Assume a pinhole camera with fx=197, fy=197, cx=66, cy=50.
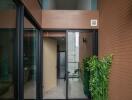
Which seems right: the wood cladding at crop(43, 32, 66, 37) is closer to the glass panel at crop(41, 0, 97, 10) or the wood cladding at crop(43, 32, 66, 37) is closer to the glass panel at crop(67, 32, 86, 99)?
the glass panel at crop(67, 32, 86, 99)

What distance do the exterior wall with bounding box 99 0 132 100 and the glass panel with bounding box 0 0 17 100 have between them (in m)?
2.01

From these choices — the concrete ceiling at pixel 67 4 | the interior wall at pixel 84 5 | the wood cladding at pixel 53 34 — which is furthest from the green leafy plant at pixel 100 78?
the concrete ceiling at pixel 67 4

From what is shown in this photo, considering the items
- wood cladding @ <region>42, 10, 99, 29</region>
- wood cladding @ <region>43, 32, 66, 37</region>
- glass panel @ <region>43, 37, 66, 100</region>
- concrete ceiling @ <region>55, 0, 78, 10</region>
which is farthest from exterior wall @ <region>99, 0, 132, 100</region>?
glass panel @ <region>43, 37, 66, 100</region>

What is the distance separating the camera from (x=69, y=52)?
6.47 metres

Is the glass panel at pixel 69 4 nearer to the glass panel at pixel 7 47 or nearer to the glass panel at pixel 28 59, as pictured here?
the glass panel at pixel 28 59

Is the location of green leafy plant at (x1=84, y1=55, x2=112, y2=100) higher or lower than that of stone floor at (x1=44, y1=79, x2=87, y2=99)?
higher

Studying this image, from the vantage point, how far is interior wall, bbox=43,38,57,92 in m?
6.89

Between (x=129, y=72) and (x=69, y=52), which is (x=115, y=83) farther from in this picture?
(x=69, y=52)

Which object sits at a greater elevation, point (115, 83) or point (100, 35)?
point (100, 35)

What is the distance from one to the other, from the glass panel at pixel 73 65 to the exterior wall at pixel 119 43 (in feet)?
3.94

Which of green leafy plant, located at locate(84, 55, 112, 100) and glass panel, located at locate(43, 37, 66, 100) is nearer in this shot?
green leafy plant, located at locate(84, 55, 112, 100)

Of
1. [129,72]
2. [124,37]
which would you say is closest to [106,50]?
[124,37]

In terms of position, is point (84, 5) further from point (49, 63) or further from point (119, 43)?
point (119, 43)

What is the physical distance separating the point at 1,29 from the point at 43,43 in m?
4.14
